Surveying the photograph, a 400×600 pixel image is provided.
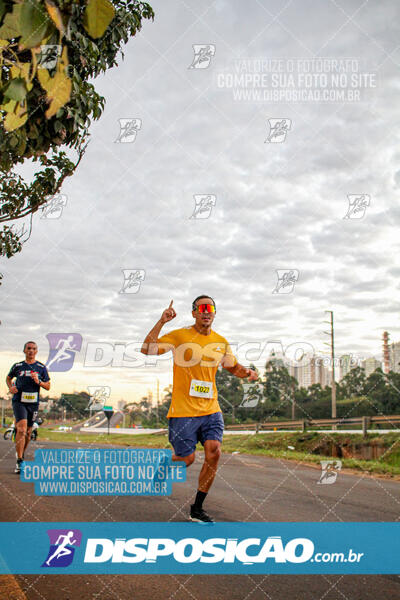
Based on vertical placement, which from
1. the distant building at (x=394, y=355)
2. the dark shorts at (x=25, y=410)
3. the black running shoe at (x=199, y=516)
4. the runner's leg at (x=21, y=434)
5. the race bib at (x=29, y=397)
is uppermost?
the distant building at (x=394, y=355)

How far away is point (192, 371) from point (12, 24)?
4.65 meters

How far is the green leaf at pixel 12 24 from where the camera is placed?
42.9 inches

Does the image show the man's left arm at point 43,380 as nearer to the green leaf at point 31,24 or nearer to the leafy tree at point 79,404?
the leafy tree at point 79,404

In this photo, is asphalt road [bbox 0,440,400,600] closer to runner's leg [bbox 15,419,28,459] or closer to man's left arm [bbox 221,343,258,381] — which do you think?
runner's leg [bbox 15,419,28,459]

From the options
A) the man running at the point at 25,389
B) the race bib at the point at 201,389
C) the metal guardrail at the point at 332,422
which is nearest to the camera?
the race bib at the point at 201,389

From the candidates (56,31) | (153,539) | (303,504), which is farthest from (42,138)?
(303,504)

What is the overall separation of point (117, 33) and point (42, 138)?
310 centimetres

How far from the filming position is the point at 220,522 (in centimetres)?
510

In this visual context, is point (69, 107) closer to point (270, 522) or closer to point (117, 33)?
point (117, 33)

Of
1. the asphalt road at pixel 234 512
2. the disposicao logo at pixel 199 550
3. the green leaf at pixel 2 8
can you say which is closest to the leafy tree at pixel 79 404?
the asphalt road at pixel 234 512

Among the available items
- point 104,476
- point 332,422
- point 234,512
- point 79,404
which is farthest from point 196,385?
point 332,422

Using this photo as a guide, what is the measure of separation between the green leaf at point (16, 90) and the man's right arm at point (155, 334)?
425cm

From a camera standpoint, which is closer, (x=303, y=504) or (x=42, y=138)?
(x=42, y=138)

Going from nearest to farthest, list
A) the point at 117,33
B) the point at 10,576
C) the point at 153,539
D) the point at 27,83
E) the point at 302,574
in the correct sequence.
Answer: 1. the point at 27,83
2. the point at 10,576
3. the point at 302,574
4. the point at 153,539
5. the point at 117,33
